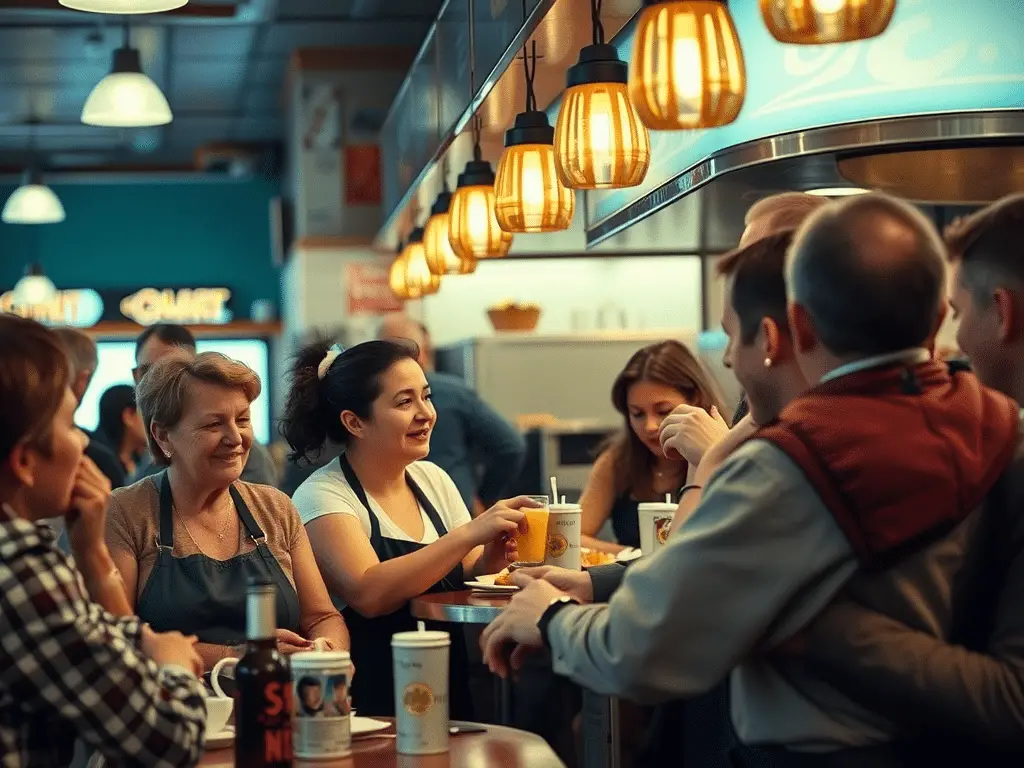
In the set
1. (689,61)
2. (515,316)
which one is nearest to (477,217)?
(689,61)

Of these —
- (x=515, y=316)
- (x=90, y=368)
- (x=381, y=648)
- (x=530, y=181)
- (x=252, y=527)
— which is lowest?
(x=381, y=648)

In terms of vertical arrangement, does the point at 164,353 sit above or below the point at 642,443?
above

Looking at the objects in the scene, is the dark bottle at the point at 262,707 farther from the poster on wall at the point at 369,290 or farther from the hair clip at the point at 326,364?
the poster on wall at the point at 369,290

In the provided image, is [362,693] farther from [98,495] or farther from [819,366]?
[819,366]

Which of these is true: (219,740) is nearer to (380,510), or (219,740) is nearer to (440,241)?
(380,510)

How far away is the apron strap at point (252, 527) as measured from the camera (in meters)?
3.45

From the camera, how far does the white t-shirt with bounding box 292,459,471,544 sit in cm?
394

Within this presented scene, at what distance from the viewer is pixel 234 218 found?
14.5 meters

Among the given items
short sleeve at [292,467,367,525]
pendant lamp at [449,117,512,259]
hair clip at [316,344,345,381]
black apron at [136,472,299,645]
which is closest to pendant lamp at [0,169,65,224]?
pendant lamp at [449,117,512,259]

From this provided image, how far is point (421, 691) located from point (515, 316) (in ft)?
21.6

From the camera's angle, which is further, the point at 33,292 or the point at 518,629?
the point at 33,292

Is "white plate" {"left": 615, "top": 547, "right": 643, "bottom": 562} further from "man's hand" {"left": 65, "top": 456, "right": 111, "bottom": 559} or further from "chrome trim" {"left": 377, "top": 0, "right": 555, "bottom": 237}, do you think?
"man's hand" {"left": 65, "top": 456, "right": 111, "bottom": 559}

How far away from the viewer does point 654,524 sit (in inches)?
151

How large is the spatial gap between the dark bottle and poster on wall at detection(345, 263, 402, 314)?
8.56 m
